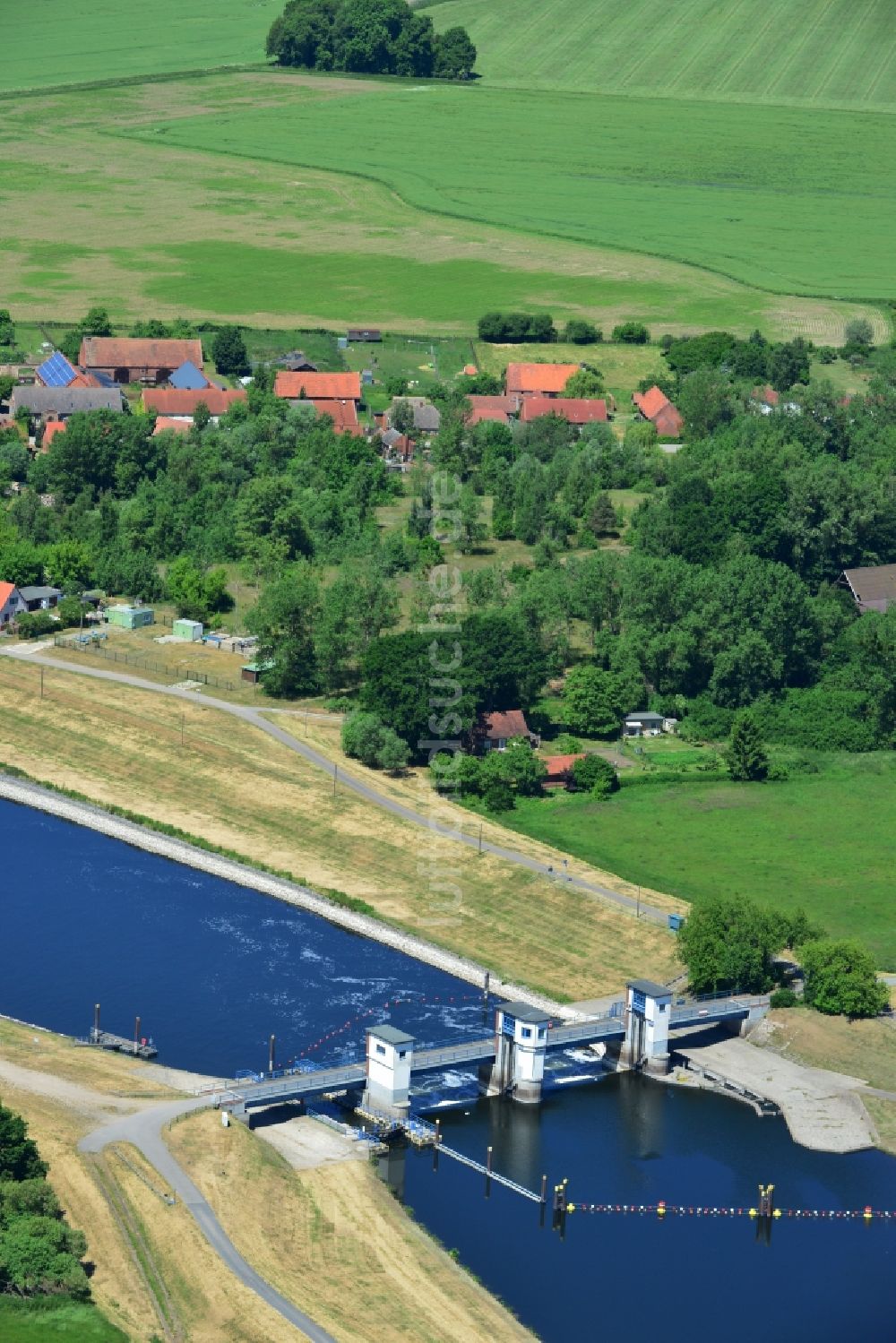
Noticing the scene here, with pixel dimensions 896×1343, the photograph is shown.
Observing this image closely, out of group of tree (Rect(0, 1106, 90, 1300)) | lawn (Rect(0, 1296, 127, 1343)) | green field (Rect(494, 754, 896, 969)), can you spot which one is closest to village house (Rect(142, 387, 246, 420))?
green field (Rect(494, 754, 896, 969))

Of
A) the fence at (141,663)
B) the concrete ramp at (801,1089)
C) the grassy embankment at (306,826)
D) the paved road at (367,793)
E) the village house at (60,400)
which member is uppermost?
the village house at (60,400)

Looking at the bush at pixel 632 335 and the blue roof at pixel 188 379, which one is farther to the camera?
the bush at pixel 632 335

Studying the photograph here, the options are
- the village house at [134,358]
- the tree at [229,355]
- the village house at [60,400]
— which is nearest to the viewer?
the village house at [60,400]

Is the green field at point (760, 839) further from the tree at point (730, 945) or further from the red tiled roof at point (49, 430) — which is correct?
the red tiled roof at point (49, 430)

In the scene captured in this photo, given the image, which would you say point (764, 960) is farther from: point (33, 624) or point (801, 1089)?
point (33, 624)

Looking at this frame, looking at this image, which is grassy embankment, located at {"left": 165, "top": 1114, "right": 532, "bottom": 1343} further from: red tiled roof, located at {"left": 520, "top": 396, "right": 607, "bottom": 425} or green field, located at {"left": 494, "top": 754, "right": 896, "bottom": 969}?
red tiled roof, located at {"left": 520, "top": 396, "right": 607, "bottom": 425}

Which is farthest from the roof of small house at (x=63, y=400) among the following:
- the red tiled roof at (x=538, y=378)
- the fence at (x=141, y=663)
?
the fence at (x=141, y=663)
